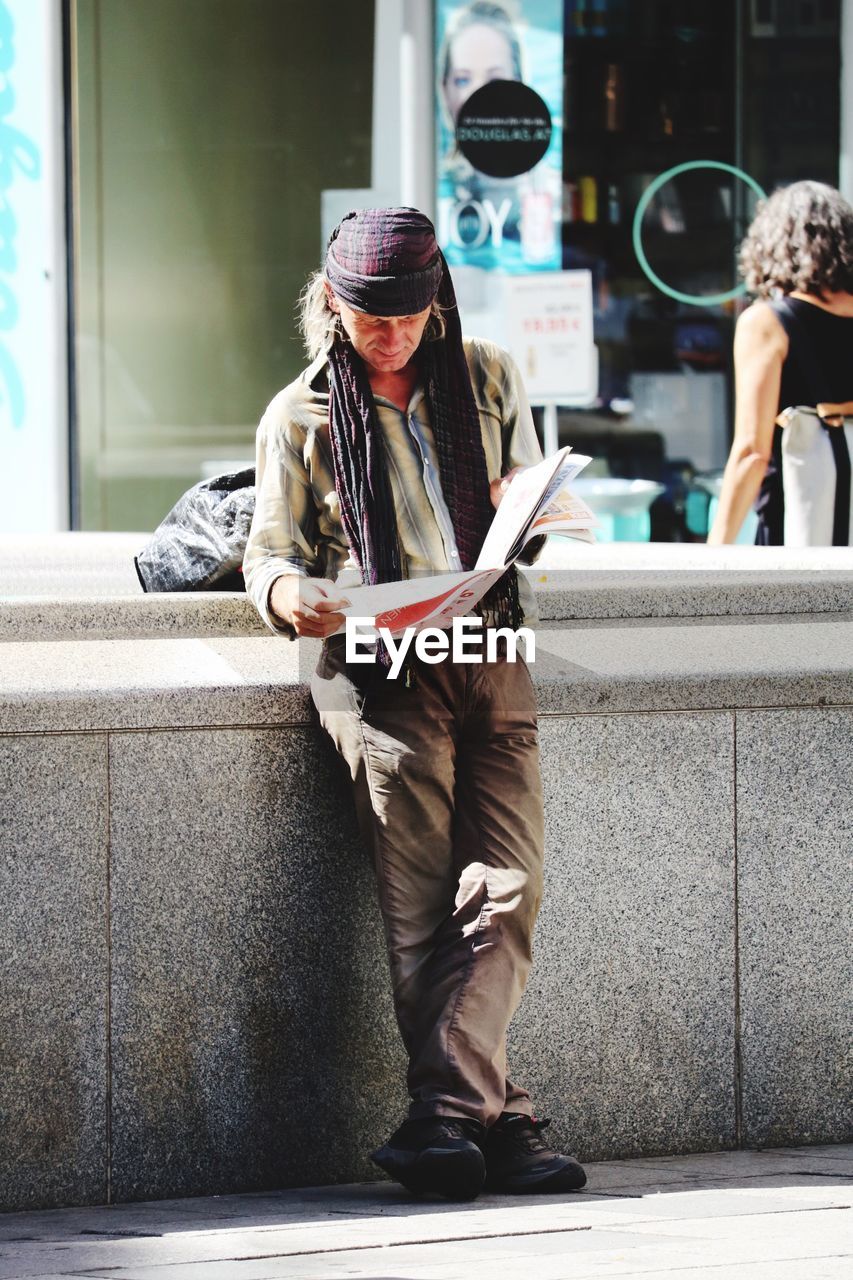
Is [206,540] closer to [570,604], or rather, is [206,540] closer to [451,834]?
[570,604]

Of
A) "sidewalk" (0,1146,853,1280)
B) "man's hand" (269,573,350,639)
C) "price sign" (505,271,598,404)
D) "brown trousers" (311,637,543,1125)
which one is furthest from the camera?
"price sign" (505,271,598,404)

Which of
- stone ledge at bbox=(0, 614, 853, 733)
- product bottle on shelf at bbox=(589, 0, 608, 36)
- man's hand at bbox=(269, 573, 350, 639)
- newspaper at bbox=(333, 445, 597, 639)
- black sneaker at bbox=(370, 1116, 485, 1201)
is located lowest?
black sneaker at bbox=(370, 1116, 485, 1201)

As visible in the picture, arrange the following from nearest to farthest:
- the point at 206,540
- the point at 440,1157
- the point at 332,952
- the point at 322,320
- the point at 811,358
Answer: the point at 440,1157
the point at 322,320
the point at 332,952
the point at 206,540
the point at 811,358

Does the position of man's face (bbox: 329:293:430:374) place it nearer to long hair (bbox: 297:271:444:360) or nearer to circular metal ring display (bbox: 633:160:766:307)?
long hair (bbox: 297:271:444:360)

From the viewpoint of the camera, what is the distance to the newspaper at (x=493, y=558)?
136 inches

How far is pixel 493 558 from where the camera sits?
3.50m

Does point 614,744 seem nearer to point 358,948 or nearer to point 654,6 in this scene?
point 358,948

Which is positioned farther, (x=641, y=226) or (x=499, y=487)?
(x=641, y=226)

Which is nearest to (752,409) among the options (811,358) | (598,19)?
(811,358)

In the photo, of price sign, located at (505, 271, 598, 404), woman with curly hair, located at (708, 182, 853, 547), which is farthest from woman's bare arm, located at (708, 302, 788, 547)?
price sign, located at (505, 271, 598, 404)

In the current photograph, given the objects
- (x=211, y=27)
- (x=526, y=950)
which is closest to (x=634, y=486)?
(x=211, y=27)

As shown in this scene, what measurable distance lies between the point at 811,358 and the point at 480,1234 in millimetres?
3147
